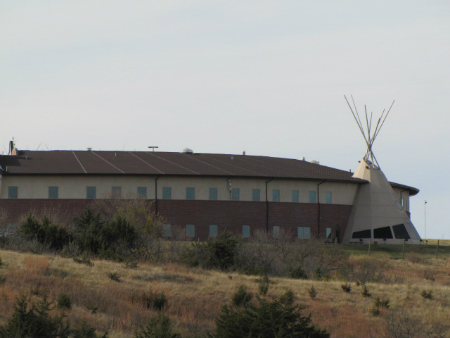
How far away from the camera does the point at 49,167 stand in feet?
213

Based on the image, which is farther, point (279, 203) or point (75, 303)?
point (279, 203)

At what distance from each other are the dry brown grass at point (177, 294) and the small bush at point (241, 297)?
28.2 inches

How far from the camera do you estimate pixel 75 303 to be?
96.4 ft

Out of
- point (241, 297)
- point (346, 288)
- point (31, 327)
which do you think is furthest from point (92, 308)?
point (346, 288)

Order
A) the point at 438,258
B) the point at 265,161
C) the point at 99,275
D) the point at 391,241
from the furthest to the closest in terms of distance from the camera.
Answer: the point at 265,161
the point at 391,241
the point at 438,258
the point at 99,275

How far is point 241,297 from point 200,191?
3241 cm

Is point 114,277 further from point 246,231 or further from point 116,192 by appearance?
point 246,231

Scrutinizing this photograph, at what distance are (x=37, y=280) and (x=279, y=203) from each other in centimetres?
3691

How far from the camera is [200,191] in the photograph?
65.1m

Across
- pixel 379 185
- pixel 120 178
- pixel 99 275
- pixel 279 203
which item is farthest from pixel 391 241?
pixel 99 275

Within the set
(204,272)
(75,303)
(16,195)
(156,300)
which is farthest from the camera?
(16,195)

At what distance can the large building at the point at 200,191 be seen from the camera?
207 feet

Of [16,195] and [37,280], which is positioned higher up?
[16,195]

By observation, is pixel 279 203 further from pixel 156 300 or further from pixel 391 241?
pixel 156 300
